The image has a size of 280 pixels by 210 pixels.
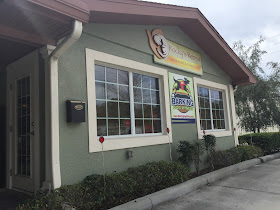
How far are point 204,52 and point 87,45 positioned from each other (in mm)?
5164

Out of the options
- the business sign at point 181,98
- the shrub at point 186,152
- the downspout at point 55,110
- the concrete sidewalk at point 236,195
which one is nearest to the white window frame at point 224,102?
the business sign at point 181,98

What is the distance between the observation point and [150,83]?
6.16 metres

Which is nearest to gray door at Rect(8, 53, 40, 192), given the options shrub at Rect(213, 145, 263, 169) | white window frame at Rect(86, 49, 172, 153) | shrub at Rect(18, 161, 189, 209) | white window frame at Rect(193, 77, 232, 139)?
shrub at Rect(18, 161, 189, 209)

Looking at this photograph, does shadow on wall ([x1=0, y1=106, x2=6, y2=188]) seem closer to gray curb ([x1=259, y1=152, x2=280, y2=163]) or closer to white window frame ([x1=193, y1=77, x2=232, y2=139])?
white window frame ([x1=193, y1=77, x2=232, y2=139])

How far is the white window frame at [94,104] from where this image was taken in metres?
4.45

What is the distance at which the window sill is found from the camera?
443 cm

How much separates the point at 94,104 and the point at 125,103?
38.5 inches

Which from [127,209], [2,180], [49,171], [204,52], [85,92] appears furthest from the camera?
[204,52]

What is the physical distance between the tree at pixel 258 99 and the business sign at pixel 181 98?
633cm

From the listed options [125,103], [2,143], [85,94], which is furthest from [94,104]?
[2,143]

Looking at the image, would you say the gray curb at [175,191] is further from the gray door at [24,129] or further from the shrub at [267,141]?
the shrub at [267,141]

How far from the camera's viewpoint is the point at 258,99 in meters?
12.2

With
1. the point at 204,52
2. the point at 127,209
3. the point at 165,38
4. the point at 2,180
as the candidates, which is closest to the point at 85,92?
the point at 127,209

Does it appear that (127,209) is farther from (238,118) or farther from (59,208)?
(238,118)
